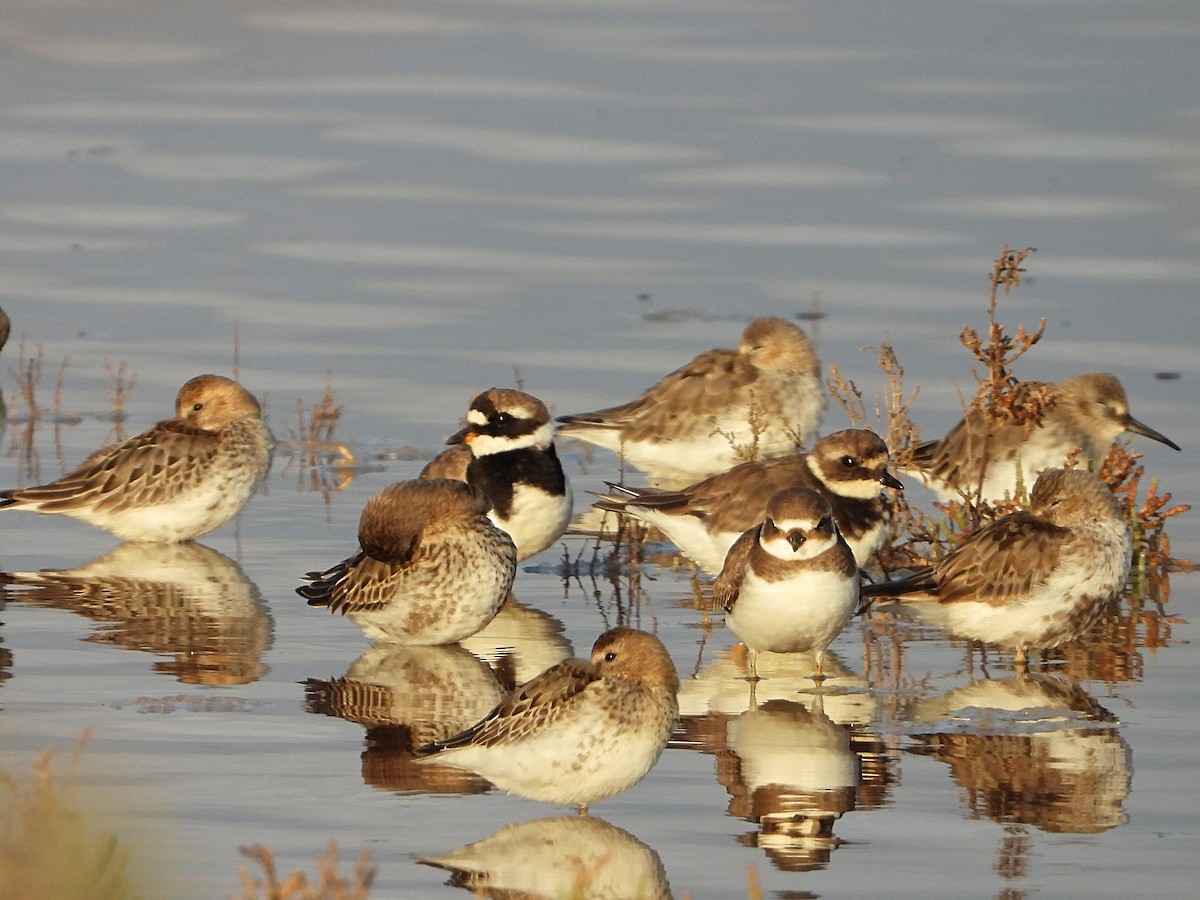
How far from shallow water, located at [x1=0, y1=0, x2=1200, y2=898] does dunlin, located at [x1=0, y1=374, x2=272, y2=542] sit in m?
0.25

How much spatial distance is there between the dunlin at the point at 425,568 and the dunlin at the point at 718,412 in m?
4.31

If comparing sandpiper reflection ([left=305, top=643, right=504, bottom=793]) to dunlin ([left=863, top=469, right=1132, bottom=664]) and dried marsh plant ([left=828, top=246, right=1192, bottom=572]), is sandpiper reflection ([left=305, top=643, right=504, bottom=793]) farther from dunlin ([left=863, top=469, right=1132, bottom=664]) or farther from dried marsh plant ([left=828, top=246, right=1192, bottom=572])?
dried marsh plant ([left=828, top=246, right=1192, bottom=572])

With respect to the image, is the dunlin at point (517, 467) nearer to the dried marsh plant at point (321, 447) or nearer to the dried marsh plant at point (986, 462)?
the dried marsh plant at point (321, 447)

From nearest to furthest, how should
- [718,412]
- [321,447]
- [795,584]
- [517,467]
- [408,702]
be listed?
1. [408,702]
2. [795,584]
3. [517,467]
4. [321,447]
5. [718,412]

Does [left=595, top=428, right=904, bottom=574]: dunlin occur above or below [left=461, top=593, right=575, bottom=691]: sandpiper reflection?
above

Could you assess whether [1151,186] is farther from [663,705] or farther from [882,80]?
[663,705]

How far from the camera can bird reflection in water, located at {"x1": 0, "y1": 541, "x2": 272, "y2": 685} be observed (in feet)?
37.9

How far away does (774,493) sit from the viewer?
12.8 m

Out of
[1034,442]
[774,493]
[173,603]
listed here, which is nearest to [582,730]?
[774,493]

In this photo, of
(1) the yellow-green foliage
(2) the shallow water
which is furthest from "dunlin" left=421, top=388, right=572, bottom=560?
(1) the yellow-green foliage

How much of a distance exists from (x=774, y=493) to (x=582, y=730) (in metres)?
4.22

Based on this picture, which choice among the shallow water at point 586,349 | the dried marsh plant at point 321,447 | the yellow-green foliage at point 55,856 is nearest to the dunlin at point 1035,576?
the shallow water at point 586,349

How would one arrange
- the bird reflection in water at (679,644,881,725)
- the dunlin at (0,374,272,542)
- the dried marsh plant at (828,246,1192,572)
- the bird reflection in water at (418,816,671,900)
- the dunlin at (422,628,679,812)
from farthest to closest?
the dunlin at (0,374,272,542), the dried marsh plant at (828,246,1192,572), the bird reflection in water at (679,644,881,725), the dunlin at (422,628,679,812), the bird reflection in water at (418,816,671,900)

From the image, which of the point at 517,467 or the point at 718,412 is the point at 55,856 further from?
the point at 718,412
